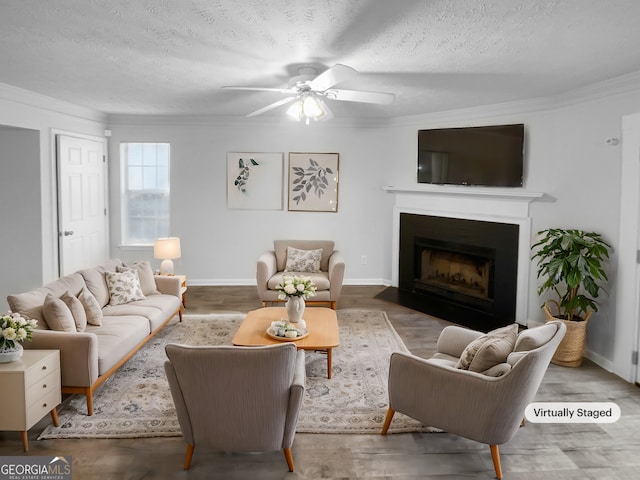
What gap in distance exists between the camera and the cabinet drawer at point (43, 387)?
10.2 ft

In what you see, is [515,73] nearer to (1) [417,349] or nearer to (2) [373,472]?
(1) [417,349]

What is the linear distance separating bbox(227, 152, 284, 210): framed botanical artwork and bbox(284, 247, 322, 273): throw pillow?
116 cm

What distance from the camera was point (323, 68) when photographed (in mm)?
4031

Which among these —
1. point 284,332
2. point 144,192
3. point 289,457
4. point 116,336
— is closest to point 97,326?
point 116,336

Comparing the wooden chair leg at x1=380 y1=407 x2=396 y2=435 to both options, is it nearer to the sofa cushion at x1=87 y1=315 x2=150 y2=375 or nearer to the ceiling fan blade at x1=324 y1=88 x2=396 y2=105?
the sofa cushion at x1=87 y1=315 x2=150 y2=375

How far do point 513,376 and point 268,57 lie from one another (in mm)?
2600

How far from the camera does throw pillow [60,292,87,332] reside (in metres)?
3.96

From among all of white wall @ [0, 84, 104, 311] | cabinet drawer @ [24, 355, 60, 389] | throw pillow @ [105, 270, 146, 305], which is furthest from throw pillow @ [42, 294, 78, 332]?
white wall @ [0, 84, 104, 311]

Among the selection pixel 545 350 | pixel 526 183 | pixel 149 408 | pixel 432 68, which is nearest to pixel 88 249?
pixel 149 408

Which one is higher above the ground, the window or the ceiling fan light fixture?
the ceiling fan light fixture

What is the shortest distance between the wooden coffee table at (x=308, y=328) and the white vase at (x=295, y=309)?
14cm

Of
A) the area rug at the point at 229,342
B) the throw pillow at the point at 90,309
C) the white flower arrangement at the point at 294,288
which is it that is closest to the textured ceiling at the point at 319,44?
the white flower arrangement at the point at 294,288

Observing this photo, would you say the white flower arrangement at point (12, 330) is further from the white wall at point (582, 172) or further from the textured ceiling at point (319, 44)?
the white wall at point (582, 172)

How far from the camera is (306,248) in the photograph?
6844mm
